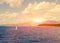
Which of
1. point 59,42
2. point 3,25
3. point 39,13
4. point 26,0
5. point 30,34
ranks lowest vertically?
point 59,42

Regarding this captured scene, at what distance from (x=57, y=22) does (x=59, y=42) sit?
1.66 ft

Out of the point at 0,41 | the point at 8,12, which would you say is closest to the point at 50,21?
the point at 8,12

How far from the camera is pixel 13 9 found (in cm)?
304

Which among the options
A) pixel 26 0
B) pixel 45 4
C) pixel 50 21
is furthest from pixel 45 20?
pixel 26 0

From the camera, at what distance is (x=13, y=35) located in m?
3.38

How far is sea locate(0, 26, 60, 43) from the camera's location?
3164 millimetres

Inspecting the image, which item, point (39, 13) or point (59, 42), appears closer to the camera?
point (39, 13)

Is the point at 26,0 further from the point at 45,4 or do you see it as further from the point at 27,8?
the point at 45,4

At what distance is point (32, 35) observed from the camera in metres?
3.23

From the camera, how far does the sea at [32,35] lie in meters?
3.16

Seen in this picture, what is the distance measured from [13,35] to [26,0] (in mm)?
847

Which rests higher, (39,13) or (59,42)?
(39,13)

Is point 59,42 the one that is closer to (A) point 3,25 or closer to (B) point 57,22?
(B) point 57,22

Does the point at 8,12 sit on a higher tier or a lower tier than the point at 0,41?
higher
